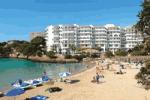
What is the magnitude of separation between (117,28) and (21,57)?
7073 centimetres

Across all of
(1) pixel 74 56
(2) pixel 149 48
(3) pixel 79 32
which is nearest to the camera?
(2) pixel 149 48

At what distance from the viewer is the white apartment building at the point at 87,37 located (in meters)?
174

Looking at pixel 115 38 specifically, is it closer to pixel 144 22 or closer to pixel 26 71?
pixel 26 71

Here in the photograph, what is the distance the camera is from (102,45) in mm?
177375

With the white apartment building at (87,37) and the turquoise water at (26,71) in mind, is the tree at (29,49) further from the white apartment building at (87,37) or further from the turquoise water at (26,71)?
the turquoise water at (26,71)

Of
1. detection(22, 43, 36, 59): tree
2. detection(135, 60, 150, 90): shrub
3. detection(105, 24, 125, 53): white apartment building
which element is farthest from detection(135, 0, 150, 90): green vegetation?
detection(105, 24, 125, 53): white apartment building

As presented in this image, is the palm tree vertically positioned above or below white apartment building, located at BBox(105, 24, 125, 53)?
below

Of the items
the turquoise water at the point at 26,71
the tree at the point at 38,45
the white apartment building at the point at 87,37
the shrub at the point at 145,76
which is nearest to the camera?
the shrub at the point at 145,76

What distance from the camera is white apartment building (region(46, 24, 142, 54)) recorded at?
174375 millimetres

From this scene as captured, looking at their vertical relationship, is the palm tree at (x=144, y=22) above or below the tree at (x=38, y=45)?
below

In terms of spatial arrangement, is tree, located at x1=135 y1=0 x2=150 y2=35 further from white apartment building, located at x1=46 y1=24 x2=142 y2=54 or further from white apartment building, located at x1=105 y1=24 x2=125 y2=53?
white apartment building, located at x1=105 y1=24 x2=125 y2=53

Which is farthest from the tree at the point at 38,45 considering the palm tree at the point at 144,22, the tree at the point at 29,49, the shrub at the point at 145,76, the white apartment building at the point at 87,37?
the shrub at the point at 145,76

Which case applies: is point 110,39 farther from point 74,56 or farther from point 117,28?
point 74,56

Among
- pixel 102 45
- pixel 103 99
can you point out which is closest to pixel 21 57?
pixel 102 45
